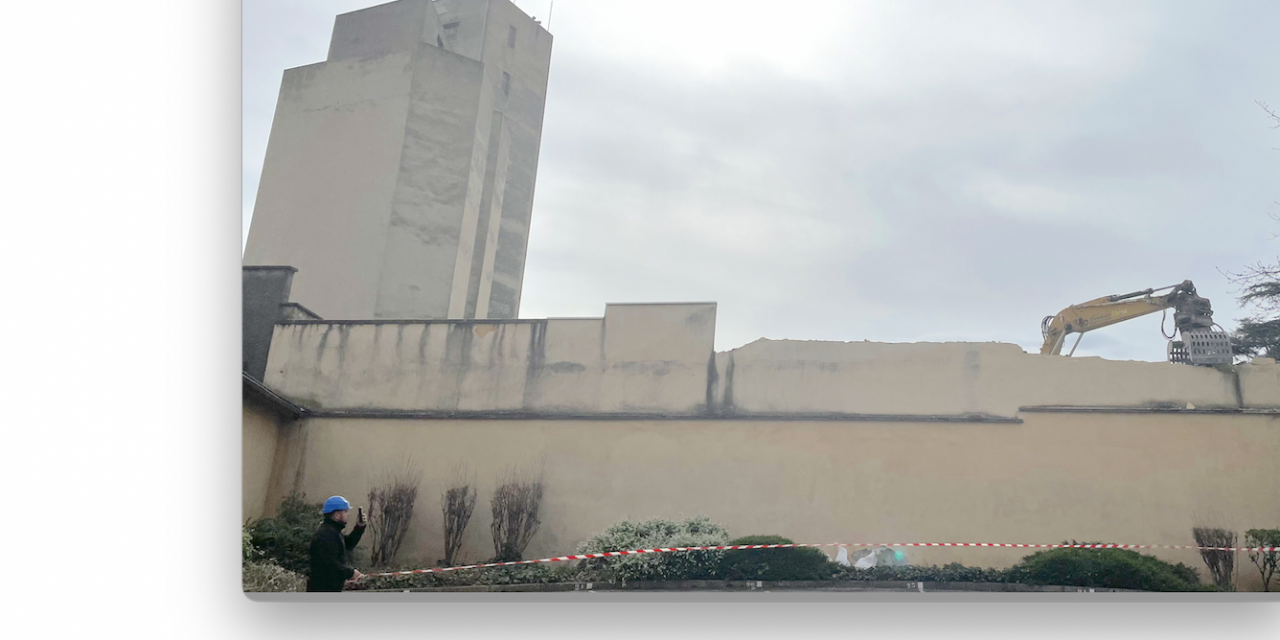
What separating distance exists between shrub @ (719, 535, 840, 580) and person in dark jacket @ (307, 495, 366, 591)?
2.04 m

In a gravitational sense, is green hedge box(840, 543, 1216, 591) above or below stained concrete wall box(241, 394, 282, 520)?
below

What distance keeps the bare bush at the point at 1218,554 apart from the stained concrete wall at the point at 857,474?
0.06 metres

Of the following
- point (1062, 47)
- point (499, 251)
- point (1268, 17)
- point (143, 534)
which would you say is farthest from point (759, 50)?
point (499, 251)

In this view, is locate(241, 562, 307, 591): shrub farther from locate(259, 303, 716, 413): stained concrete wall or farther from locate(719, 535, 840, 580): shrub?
locate(719, 535, 840, 580): shrub

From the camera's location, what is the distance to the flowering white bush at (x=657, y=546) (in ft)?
15.8

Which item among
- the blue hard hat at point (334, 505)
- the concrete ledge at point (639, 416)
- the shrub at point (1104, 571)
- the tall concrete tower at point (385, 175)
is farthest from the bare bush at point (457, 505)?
the shrub at point (1104, 571)

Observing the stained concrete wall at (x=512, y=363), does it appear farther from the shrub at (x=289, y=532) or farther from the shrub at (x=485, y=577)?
the shrub at (x=485, y=577)

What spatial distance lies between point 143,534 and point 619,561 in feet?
8.05

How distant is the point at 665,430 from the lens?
6016 mm

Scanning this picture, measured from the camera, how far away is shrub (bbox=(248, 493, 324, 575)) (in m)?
4.58

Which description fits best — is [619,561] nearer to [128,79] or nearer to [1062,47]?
[128,79]

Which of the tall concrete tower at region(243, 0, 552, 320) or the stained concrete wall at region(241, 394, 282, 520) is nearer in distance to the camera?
the stained concrete wall at region(241, 394, 282, 520)

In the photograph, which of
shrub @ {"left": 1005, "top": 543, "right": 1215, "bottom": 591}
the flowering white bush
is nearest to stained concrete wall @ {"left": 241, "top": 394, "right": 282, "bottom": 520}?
the flowering white bush

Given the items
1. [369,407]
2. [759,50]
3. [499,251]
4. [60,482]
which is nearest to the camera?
[60,482]
